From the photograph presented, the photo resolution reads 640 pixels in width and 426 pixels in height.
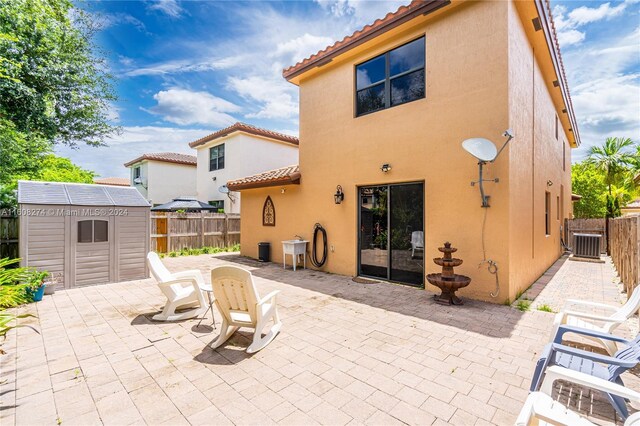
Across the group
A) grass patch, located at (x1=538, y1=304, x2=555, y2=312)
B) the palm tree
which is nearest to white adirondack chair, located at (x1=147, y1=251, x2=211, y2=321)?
grass patch, located at (x1=538, y1=304, x2=555, y2=312)

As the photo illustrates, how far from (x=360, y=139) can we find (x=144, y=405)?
7.32 meters

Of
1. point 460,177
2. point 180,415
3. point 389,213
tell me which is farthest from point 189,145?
point 180,415

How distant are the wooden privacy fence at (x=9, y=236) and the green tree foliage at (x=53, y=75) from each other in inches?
230

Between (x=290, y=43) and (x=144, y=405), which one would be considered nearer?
(x=144, y=405)

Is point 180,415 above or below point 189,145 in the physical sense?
below

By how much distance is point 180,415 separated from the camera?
261cm

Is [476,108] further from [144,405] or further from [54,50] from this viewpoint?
[54,50]

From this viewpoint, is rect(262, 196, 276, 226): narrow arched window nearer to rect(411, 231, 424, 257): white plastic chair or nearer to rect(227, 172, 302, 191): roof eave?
rect(227, 172, 302, 191): roof eave

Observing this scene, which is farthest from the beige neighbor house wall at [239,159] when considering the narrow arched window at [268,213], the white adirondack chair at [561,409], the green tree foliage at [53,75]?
the white adirondack chair at [561,409]

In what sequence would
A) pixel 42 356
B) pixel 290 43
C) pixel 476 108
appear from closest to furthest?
1. pixel 42 356
2. pixel 476 108
3. pixel 290 43

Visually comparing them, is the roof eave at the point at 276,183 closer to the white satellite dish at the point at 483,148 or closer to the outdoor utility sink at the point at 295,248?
the outdoor utility sink at the point at 295,248

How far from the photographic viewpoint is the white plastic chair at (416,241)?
7039mm

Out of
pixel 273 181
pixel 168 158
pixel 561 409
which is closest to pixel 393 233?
pixel 273 181

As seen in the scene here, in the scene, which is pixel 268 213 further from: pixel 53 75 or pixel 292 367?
pixel 53 75
